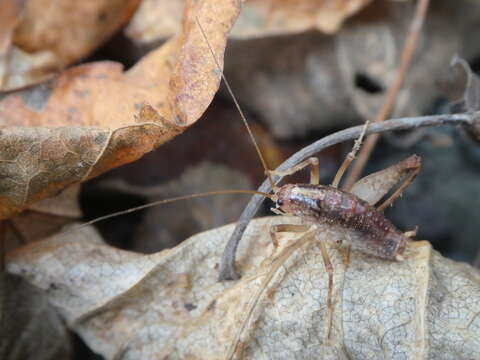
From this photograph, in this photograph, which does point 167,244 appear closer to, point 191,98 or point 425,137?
point 191,98

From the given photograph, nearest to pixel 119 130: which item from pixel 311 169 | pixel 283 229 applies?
pixel 283 229

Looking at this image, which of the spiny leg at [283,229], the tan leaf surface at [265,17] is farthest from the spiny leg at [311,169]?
the tan leaf surface at [265,17]

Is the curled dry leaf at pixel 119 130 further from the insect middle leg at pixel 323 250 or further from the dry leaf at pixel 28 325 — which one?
the insect middle leg at pixel 323 250

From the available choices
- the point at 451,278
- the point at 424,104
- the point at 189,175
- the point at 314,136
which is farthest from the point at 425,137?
the point at 189,175

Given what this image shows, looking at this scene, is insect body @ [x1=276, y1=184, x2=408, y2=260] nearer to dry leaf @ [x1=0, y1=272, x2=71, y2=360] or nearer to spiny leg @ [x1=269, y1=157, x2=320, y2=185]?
spiny leg @ [x1=269, y1=157, x2=320, y2=185]

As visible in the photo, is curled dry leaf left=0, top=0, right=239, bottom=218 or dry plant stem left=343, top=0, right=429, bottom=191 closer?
curled dry leaf left=0, top=0, right=239, bottom=218

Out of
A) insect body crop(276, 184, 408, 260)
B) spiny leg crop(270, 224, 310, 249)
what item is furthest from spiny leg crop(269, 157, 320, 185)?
spiny leg crop(270, 224, 310, 249)
